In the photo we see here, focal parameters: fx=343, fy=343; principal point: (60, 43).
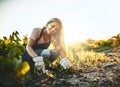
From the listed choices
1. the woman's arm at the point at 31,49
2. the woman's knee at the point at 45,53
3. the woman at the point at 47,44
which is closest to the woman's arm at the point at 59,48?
the woman at the point at 47,44

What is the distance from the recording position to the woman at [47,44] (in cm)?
314

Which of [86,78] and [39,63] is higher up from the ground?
[39,63]

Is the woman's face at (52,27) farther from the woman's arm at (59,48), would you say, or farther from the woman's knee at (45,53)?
the woman's knee at (45,53)

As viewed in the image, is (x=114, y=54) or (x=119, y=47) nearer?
(x=114, y=54)

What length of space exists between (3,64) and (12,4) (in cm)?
149

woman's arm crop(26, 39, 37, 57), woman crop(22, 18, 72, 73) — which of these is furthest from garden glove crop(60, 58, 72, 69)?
woman's arm crop(26, 39, 37, 57)

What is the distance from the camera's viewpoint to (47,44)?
328 cm

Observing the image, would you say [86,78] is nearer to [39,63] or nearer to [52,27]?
[39,63]

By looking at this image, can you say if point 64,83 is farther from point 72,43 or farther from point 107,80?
point 72,43

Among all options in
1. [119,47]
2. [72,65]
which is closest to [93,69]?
[72,65]

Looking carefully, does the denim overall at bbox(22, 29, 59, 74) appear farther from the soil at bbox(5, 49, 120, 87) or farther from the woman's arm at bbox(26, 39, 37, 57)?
the soil at bbox(5, 49, 120, 87)

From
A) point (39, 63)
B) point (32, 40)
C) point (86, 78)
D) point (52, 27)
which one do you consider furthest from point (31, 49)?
point (86, 78)

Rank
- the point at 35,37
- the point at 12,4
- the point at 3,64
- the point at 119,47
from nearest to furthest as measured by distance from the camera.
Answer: the point at 3,64 < the point at 35,37 < the point at 12,4 < the point at 119,47

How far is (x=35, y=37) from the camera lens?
10.3 feet
